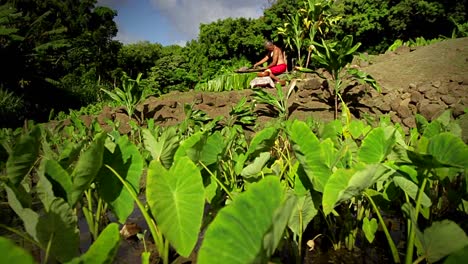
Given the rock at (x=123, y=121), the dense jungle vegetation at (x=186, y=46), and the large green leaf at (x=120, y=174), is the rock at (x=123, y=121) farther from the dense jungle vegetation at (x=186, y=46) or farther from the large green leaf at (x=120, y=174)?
the large green leaf at (x=120, y=174)

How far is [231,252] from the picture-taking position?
1.82ft

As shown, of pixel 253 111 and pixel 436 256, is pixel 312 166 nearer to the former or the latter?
pixel 436 256

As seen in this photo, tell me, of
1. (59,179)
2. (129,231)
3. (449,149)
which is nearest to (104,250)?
(59,179)

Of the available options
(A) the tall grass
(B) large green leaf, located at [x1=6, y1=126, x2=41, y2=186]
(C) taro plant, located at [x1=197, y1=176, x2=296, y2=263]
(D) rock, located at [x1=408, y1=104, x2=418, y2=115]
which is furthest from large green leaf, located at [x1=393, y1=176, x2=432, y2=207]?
(A) the tall grass

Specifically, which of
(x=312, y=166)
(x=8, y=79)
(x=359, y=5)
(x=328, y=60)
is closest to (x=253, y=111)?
(x=328, y=60)

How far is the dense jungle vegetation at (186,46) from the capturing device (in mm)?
9586

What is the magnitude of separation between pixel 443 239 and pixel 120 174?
109cm

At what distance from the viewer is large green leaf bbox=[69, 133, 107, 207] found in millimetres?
1006

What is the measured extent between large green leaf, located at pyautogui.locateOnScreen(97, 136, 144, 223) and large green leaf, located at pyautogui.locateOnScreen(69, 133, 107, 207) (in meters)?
0.22

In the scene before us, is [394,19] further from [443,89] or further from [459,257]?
[459,257]

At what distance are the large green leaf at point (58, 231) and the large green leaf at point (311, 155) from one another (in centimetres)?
73

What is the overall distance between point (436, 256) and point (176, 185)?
721 mm

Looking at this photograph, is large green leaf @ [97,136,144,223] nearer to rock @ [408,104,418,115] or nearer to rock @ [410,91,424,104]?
rock @ [408,104,418,115]

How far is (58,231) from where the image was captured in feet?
2.58
